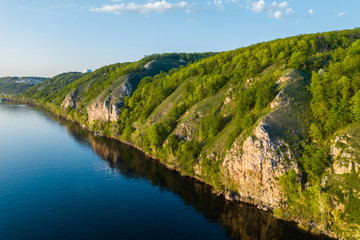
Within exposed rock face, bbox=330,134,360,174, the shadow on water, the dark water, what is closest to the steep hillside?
exposed rock face, bbox=330,134,360,174

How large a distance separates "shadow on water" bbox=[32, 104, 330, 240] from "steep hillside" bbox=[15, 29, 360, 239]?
123 inches

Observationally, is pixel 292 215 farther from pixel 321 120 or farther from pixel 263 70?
pixel 263 70

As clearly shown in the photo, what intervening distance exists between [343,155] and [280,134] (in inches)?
623

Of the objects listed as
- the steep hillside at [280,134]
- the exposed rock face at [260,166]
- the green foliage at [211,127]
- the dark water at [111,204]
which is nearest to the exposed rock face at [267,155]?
the exposed rock face at [260,166]

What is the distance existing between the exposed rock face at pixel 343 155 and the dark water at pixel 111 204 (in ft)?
59.4

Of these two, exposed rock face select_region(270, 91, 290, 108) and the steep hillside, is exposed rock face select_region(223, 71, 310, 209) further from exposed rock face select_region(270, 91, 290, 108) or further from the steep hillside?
the steep hillside

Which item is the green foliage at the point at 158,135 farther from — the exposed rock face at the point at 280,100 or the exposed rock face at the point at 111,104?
the exposed rock face at the point at 111,104

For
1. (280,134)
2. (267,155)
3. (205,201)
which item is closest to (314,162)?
(267,155)

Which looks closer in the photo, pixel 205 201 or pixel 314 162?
pixel 314 162

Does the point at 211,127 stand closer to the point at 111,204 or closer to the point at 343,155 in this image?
the point at 343,155

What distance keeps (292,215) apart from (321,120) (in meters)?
29.5

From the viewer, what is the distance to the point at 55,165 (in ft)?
301

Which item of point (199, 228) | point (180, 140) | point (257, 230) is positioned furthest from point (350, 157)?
point (180, 140)

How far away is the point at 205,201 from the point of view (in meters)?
67.8
